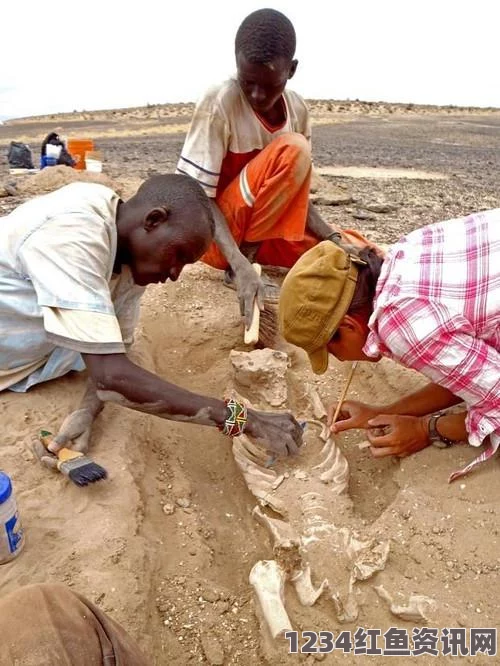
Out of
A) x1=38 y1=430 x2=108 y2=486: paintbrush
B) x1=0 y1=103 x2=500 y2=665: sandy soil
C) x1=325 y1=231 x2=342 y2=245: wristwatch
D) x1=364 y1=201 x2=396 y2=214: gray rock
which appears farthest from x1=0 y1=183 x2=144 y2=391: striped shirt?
x1=364 y1=201 x2=396 y2=214: gray rock

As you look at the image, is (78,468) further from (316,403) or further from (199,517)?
(316,403)

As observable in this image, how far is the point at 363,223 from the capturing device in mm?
6105

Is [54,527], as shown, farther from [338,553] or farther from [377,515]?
[377,515]

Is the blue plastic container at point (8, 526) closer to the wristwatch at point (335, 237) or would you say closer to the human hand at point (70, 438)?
the human hand at point (70, 438)

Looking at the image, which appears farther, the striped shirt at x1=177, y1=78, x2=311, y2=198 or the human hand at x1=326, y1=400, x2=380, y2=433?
the striped shirt at x1=177, y1=78, x2=311, y2=198

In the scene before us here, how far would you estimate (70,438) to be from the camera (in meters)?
2.66

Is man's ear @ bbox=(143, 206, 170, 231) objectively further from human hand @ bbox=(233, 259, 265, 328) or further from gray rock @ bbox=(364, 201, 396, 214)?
gray rock @ bbox=(364, 201, 396, 214)

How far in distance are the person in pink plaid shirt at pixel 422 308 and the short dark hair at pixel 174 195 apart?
519mm

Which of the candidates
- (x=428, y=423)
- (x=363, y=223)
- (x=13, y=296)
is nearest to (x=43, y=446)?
(x=13, y=296)

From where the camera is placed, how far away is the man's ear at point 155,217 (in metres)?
2.48

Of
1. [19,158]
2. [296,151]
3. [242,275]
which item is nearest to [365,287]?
→ [242,275]

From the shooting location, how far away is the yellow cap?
2.24 m

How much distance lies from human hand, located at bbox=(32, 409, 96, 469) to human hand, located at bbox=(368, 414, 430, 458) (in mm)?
1236

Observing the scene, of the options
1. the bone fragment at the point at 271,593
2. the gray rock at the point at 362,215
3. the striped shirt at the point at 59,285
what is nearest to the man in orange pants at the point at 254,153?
the striped shirt at the point at 59,285
